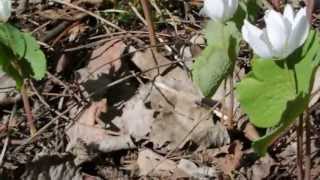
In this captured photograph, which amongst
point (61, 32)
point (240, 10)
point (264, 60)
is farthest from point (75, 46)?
point (264, 60)

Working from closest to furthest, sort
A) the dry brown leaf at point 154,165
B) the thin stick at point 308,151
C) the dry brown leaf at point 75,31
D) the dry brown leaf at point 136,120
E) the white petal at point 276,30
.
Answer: the white petal at point 276,30, the thin stick at point 308,151, the dry brown leaf at point 154,165, the dry brown leaf at point 136,120, the dry brown leaf at point 75,31

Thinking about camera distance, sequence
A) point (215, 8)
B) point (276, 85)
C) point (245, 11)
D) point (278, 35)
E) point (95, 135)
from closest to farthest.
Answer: point (278, 35) < point (276, 85) < point (215, 8) < point (245, 11) < point (95, 135)

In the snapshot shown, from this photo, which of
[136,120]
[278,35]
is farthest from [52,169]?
[278,35]

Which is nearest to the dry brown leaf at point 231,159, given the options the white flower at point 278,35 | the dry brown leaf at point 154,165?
the dry brown leaf at point 154,165

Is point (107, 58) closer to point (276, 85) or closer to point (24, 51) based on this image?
point (24, 51)

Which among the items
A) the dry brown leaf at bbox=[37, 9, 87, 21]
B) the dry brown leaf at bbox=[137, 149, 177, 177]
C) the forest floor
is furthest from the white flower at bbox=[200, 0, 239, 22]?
the dry brown leaf at bbox=[37, 9, 87, 21]

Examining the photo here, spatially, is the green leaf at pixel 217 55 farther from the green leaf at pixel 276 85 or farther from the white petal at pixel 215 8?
the green leaf at pixel 276 85

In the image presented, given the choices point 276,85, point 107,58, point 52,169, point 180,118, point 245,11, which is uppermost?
point 245,11
